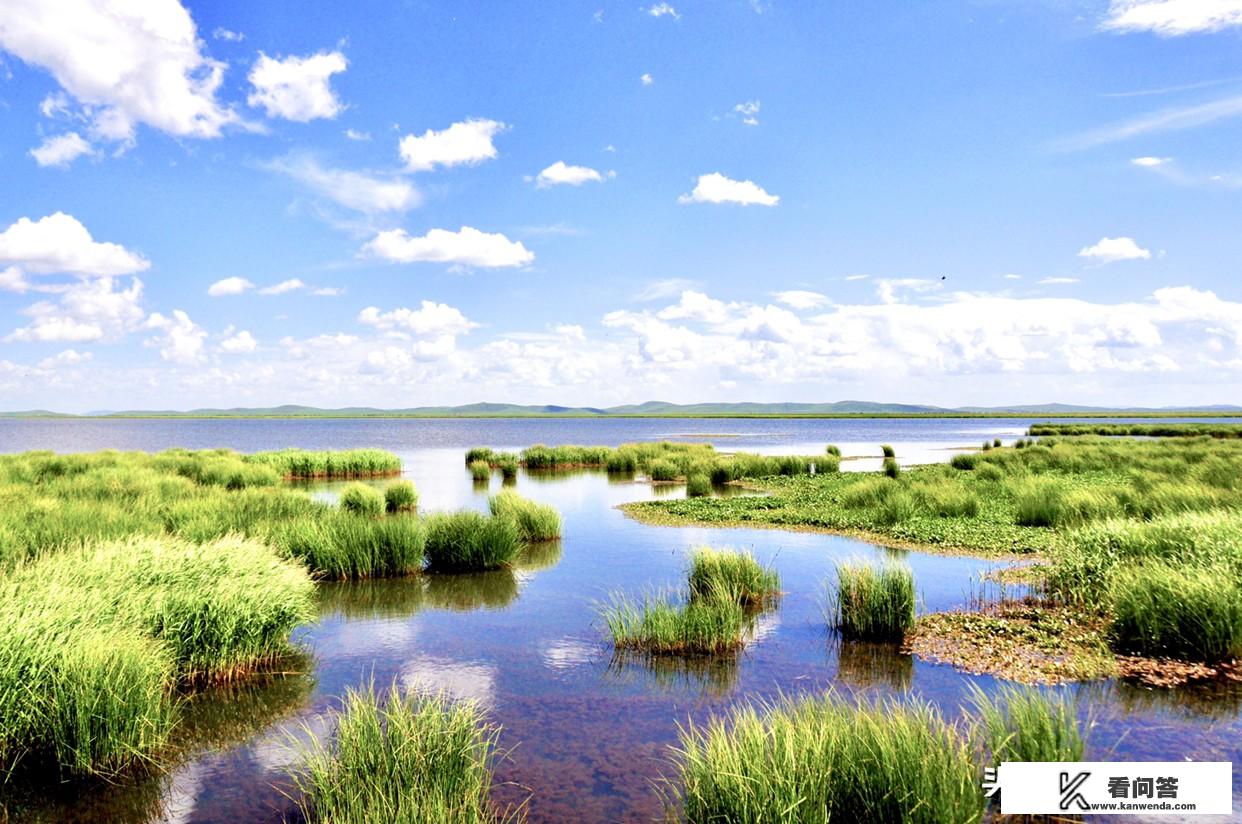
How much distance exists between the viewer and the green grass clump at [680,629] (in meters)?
13.3

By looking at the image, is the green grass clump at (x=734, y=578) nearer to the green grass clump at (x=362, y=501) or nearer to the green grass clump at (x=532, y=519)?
the green grass clump at (x=532, y=519)

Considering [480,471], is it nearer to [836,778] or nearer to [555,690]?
[555,690]

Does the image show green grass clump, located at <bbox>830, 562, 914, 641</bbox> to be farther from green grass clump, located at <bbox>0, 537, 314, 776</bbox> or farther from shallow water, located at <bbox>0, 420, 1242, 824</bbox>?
green grass clump, located at <bbox>0, 537, 314, 776</bbox>

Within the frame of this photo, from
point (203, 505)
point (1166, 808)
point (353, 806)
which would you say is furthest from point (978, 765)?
point (203, 505)

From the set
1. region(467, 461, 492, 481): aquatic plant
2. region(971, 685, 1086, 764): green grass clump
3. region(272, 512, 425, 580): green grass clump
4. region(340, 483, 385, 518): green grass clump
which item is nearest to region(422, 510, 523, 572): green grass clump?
region(272, 512, 425, 580): green grass clump

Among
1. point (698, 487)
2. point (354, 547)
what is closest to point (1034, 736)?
point (354, 547)

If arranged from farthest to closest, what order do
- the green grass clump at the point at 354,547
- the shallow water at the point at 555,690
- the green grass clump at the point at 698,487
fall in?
1. the green grass clump at the point at 698,487
2. the green grass clump at the point at 354,547
3. the shallow water at the point at 555,690

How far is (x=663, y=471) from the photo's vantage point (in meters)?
49.1

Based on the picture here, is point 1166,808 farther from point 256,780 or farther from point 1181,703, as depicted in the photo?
point 256,780

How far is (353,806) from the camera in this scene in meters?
7.00

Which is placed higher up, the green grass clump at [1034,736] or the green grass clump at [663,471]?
the green grass clump at [1034,736]

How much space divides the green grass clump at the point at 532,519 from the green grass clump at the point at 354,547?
4.42 metres

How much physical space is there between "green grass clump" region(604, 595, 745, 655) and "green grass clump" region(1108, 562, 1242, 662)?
6676 mm

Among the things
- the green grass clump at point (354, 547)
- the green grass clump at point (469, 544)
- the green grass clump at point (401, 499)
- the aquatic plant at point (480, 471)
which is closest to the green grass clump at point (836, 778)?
the green grass clump at point (469, 544)
